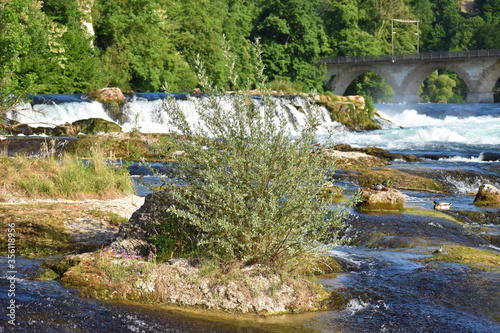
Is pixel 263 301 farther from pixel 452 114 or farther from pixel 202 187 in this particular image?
pixel 452 114

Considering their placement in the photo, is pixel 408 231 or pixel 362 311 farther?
pixel 408 231

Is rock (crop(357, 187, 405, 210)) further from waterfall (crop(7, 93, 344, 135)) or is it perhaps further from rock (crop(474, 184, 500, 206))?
waterfall (crop(7, 93, 344, 135))

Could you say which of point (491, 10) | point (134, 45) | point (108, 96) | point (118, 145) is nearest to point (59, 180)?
point (118, 145)

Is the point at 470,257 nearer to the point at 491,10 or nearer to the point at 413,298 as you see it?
the point at 413,298

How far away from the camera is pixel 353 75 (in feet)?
221

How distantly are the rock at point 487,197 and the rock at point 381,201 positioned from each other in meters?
2.22

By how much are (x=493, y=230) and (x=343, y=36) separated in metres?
60.6

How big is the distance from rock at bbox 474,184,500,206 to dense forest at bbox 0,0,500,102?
10.4 meters

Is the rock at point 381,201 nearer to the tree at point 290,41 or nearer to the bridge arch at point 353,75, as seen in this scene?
the tree at point 290,41

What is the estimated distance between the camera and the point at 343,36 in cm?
6738

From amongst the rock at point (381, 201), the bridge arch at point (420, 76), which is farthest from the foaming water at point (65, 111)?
the bridge arch at point (420, 76)

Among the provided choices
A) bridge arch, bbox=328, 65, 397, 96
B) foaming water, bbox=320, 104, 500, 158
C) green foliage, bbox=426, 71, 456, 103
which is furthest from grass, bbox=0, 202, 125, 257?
green foliage, bbox=426, 71, 456, 103

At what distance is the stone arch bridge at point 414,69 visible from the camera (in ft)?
204


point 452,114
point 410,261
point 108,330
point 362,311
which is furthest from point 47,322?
point 452,114
